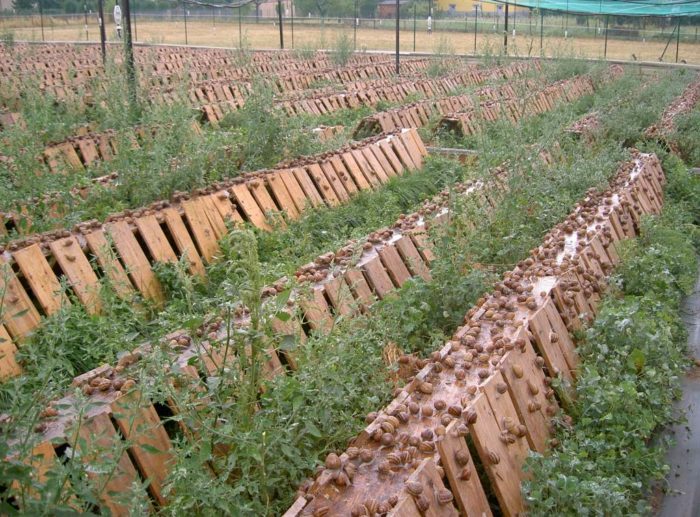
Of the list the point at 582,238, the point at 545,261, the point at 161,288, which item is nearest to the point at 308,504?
the point at 545,261

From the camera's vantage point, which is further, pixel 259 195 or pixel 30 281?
pixel 259 195

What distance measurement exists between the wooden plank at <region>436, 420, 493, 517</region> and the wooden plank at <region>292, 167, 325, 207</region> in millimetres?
5282

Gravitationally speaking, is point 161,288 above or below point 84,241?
below

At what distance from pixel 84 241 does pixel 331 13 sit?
50931 mm

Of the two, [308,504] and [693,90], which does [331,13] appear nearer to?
[693,90]

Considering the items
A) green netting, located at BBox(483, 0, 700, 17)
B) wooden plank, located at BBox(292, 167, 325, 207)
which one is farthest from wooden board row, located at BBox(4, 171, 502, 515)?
green netting, located at BBox(483, 0, 700, 17)

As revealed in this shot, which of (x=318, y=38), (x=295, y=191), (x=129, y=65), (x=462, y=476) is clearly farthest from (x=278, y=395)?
(x=318, y=38)

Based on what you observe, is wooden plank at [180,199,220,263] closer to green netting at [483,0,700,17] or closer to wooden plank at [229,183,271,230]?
wooden plank at [229,183,271,230]

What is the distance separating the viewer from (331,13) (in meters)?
54.7

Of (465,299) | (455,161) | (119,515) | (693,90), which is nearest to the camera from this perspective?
(119,515)

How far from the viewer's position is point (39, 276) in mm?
5801

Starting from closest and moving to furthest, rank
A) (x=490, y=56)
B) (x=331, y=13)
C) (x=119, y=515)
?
(x=119, y=515)
(x=490, y=56)
(x=331, y=13)

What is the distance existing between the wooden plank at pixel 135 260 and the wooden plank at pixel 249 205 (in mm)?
1509

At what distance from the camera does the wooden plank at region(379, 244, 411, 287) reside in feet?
20.6
